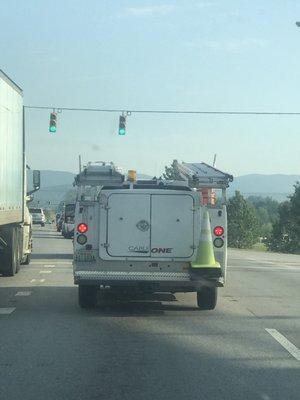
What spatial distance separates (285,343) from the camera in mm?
10039

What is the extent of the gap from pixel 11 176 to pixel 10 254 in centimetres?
234

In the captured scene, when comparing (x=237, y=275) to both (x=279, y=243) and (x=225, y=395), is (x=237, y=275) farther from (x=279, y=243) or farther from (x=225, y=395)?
(x=279, y=243)

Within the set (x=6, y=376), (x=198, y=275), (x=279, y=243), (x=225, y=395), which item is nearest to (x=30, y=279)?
(x=198, y=275)

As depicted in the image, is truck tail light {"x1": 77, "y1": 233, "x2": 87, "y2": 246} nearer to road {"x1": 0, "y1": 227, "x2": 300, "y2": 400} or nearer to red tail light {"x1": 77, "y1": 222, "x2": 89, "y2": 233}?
red tail light {"x1": 77, "y1": 222, "x2": 89, "y2": 233}

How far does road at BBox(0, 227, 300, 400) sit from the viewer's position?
738cm

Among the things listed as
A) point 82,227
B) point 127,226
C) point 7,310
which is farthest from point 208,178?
point 7,310

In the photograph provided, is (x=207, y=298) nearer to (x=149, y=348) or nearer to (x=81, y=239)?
(x=81, y=239)

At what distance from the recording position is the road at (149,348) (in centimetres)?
738

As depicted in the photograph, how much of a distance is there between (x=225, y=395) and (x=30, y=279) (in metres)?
12.1

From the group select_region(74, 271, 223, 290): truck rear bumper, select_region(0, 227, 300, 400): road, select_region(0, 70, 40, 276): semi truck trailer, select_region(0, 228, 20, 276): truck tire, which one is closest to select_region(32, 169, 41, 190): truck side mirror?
select_region(0, 70, 40, 276): semi truck trailer

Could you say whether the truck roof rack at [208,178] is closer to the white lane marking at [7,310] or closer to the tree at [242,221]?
the white lane marking at [7,310]

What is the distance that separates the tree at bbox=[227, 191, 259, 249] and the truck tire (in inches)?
3986

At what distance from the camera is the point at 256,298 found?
50.8 ft

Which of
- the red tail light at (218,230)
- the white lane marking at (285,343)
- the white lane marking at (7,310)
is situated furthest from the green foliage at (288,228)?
the white lane marking at (285,343)
